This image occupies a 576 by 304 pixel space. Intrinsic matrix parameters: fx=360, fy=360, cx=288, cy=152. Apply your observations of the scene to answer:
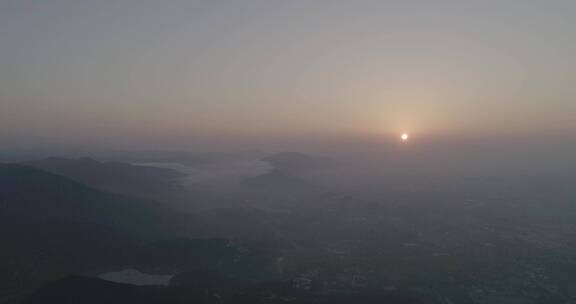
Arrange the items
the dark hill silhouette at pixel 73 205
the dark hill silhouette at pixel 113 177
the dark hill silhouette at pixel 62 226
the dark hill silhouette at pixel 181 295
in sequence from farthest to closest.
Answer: the dark hill silhouette at pixel 113 177 < the dark hill silhouette at pixel 73 205 < the dark hill silhouette at pixel 62 226 < the dark hill silhouette at pixel 181 295

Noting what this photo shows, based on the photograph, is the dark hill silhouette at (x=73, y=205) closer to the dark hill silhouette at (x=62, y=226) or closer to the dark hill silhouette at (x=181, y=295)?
the dark hill silhouette at (x=62, y=226)

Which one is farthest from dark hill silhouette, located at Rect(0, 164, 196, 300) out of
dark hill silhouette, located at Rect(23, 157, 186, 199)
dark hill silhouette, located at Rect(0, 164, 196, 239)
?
dark hill silhouette, located at Rect(23, 157, 186, 199)

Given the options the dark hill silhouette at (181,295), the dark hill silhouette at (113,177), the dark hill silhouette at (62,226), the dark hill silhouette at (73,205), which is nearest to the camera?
the dark hill silhouette at (181,295)

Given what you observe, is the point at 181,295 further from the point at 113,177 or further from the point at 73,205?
the point at 113,177

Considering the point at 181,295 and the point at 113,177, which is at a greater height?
the point at 113,177

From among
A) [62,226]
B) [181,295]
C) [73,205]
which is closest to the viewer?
[181,295]

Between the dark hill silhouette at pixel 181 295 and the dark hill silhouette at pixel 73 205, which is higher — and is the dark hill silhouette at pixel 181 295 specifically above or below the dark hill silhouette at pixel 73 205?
below

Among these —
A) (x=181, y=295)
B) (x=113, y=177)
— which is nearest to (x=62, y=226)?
(x=181, y=295)

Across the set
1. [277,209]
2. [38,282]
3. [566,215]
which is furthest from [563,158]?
[38,282]

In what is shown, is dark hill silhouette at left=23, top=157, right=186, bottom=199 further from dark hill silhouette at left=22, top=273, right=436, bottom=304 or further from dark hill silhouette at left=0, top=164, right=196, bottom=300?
dark hill silhouette at left=22, top=273, right=436, bottom=304

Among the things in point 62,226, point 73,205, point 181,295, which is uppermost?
point 73,205

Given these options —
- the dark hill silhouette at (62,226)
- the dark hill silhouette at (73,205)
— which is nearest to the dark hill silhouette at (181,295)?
the dark hill silhouette at (62,226)

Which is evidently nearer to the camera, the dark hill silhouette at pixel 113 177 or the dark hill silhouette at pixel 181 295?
the dark hill silhouette at pixel 181 295
